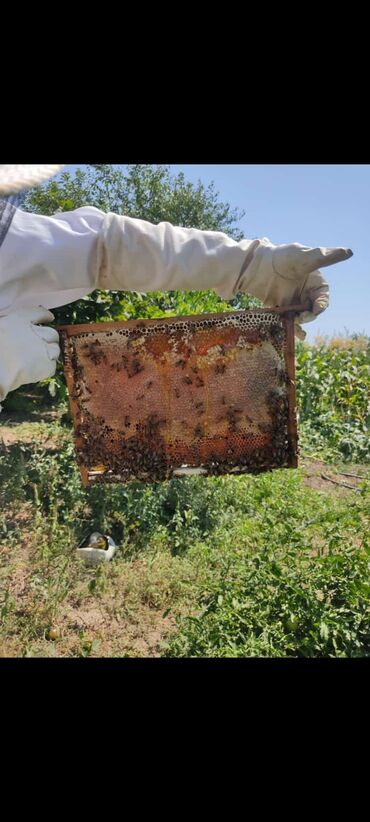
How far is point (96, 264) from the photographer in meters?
1.89

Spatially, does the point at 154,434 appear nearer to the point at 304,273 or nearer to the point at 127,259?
the point at 127,259

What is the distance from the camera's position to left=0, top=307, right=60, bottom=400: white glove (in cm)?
176

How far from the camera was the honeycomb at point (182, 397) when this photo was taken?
2303 mm

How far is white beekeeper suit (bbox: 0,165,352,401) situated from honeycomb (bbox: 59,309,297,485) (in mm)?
292

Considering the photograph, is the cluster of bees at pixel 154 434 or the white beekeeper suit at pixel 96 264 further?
the cluster of bees at pixel 154 434

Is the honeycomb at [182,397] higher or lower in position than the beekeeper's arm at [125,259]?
lower

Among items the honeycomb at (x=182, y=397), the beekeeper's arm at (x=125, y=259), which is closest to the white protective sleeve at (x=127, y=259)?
the beekeeper's arm at (x=125, y=259)

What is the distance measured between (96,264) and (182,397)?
71 cm

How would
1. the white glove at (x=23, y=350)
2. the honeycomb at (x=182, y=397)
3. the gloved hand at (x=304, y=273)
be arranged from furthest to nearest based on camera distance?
the honeycomb at (x=182, y=397) < the gloved hand at (x=304, y=273) < the white glove at (x=23, y=350)

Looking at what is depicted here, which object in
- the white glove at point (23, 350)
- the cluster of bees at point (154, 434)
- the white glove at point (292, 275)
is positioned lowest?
the cluster of bees at point (154, 434)

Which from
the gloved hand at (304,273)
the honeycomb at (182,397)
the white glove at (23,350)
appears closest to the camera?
the white glove at (23,350)

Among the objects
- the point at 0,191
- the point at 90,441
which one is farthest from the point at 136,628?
the point at 0,191

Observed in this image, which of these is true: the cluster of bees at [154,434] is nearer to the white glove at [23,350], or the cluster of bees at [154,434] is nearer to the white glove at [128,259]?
the white glove at [128,259]

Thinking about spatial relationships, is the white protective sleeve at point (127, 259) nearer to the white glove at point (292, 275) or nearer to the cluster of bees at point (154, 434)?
the white glove at point (292, 275)
